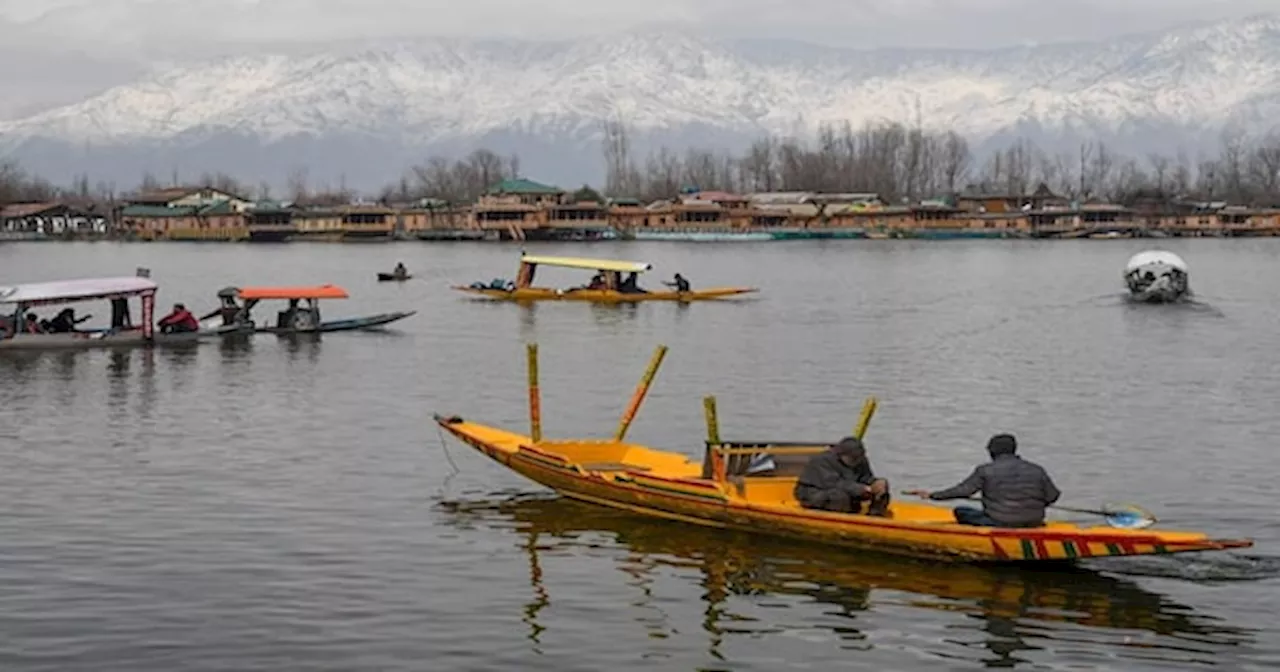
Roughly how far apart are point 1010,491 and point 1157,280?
58.1 meters

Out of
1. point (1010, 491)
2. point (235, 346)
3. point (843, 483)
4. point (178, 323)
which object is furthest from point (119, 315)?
point (1010, 491)

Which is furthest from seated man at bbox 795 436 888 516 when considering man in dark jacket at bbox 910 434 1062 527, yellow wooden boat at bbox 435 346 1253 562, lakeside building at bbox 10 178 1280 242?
lakeside building at bbox 10 178 1280 242

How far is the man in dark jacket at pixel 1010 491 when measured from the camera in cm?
2069

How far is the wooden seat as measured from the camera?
2527 centimetres

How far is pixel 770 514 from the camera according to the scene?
22.3 m

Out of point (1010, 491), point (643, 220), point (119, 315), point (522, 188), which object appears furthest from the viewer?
point (643, 220)

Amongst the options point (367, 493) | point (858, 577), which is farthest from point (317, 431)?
point (858, 577)

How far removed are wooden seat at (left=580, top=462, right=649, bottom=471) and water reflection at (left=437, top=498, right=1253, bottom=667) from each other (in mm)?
1304

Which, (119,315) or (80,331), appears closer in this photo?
(80,331)

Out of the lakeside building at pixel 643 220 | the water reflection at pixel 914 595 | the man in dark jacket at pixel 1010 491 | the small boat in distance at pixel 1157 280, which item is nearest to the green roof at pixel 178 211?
the lakeside building at pixel 643 220

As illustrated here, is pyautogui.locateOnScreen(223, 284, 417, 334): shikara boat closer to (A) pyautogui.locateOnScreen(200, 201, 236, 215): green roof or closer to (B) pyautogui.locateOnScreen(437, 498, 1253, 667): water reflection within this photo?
(B) pyautogui.locateOnScreen(437, 498, 1253, 667): water reflection

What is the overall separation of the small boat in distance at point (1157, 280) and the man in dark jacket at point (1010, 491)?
5665 centimetres

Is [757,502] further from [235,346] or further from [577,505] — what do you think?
[235,346]

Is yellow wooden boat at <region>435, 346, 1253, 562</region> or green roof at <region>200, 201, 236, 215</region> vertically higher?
green roof at <region>200, 201, 236, 215</region>
